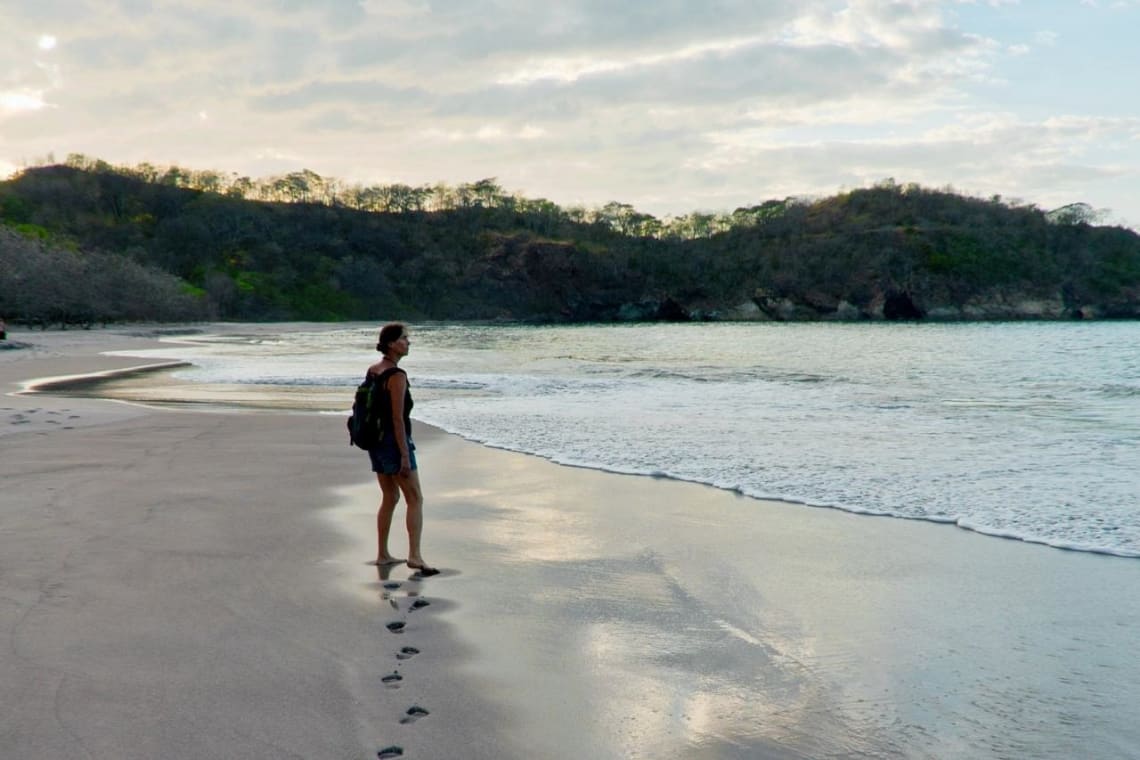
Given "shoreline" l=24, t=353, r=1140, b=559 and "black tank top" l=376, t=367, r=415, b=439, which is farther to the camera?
"shoreline" l=24, t=353, r=1140, b=559

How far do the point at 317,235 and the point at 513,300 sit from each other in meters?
33.7

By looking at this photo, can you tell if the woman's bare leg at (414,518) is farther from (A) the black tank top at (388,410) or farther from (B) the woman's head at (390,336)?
(B) the woman's head at (390,336)

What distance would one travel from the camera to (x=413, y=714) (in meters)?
3.52

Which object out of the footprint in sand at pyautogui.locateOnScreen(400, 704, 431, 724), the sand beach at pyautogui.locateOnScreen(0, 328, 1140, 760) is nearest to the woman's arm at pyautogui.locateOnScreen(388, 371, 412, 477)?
the sand beach at pyautogui.locateOnScreen(0, 328, 1140, 760)

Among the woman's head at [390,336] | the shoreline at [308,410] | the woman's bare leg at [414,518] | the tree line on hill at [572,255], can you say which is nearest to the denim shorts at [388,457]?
the woman's bare leg at [414,518]

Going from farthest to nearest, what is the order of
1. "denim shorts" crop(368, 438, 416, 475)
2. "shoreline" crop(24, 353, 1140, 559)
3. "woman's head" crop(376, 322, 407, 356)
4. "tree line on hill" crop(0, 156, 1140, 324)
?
"tree line on hill" crop(0, 156, 1140, 324)
"shoreline" crop(24, 353, 1140, 559)
"denim shorts" crop(368, 438, 416, 475)
"woman's head" crop(376, 322, 407, 356)

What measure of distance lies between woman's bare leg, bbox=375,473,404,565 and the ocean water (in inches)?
149

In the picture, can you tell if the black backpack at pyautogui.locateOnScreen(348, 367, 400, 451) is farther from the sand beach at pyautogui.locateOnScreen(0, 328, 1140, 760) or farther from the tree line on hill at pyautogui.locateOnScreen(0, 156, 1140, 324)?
the tree line on hill at pyautogui.locateOnScreen(0, 156, 1140, 324)

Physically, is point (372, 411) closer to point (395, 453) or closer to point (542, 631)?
point (395, 453)

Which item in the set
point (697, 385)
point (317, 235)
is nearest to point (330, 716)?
point (697, 385)

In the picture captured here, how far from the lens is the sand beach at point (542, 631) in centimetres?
340

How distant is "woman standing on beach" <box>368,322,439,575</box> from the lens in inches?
229

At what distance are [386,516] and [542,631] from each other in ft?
5.87

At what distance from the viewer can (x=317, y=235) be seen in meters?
146
